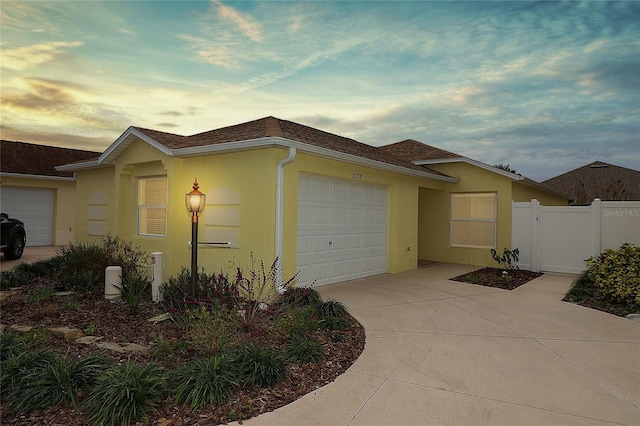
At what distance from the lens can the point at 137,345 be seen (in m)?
4.98

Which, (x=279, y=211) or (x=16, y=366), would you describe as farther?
(x=279, y=211)

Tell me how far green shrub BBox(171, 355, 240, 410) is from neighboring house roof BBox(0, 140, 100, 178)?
14900 millimetres

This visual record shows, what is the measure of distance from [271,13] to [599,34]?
7846mm

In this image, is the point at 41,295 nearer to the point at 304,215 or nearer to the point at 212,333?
the point at 212,333

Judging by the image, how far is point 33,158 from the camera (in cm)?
1711

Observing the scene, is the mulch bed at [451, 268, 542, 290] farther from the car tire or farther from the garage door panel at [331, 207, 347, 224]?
the car tire

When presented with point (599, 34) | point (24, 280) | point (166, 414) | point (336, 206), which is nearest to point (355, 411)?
point (166, 414)

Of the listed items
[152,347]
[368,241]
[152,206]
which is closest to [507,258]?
[368,241]

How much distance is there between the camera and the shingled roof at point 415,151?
45.7 feet

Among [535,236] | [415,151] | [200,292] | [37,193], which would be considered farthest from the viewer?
[37,193]

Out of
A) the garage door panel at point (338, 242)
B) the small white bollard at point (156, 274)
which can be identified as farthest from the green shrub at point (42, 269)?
the garage door panel at point (338, 242)

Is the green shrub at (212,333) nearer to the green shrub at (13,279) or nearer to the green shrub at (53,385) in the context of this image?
the green shrub at (53,385)

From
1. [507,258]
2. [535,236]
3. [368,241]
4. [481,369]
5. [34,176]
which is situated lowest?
[481,369]

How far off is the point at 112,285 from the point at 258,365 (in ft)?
→ 15.8
